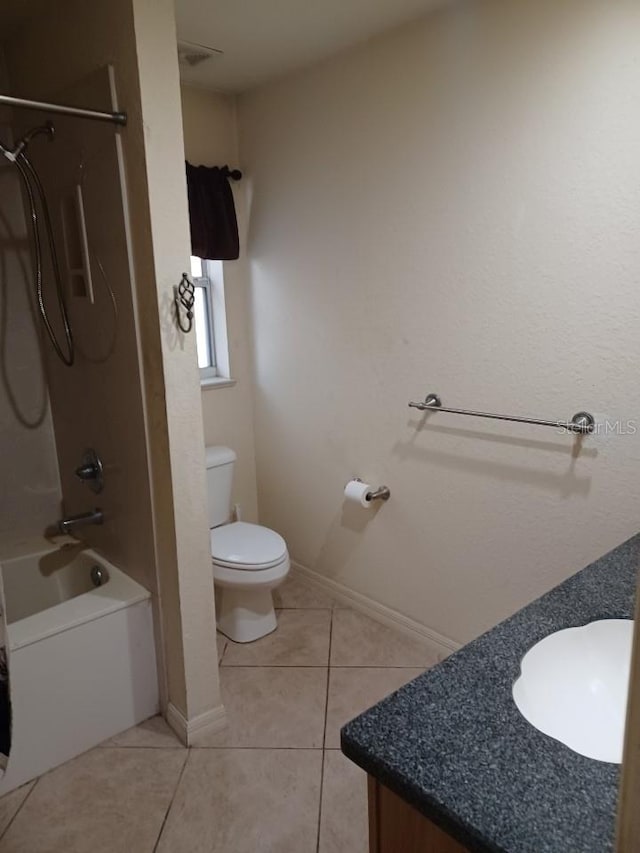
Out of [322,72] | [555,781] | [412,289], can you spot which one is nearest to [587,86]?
[412,289]

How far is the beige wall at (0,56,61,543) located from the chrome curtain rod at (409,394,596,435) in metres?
1.58

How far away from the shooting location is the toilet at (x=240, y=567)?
2.46 metres

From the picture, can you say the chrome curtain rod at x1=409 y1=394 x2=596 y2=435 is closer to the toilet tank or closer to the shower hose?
the toilet tank

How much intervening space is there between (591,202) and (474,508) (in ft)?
3.57

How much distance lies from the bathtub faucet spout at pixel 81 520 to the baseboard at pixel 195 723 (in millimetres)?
734

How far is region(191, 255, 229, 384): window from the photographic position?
3018 millimetres

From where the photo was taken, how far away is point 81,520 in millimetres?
2297

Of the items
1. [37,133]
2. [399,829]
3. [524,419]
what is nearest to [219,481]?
[524,419]

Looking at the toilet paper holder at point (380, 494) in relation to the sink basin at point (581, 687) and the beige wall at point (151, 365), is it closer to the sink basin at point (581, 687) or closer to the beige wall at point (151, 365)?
the beige wall at point (151, 365)

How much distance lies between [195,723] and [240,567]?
0.61 meters

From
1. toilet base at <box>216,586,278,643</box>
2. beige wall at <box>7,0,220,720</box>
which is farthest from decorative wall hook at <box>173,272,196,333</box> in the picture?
toilet base at <box>216,586,278,643</box>

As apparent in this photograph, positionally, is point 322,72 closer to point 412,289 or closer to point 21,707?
point 412,289

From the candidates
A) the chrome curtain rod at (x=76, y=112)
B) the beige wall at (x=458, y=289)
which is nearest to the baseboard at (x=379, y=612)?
the beige wall at (x=458, y=289)

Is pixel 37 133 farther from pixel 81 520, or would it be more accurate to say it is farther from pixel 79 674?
pixel 79 674
